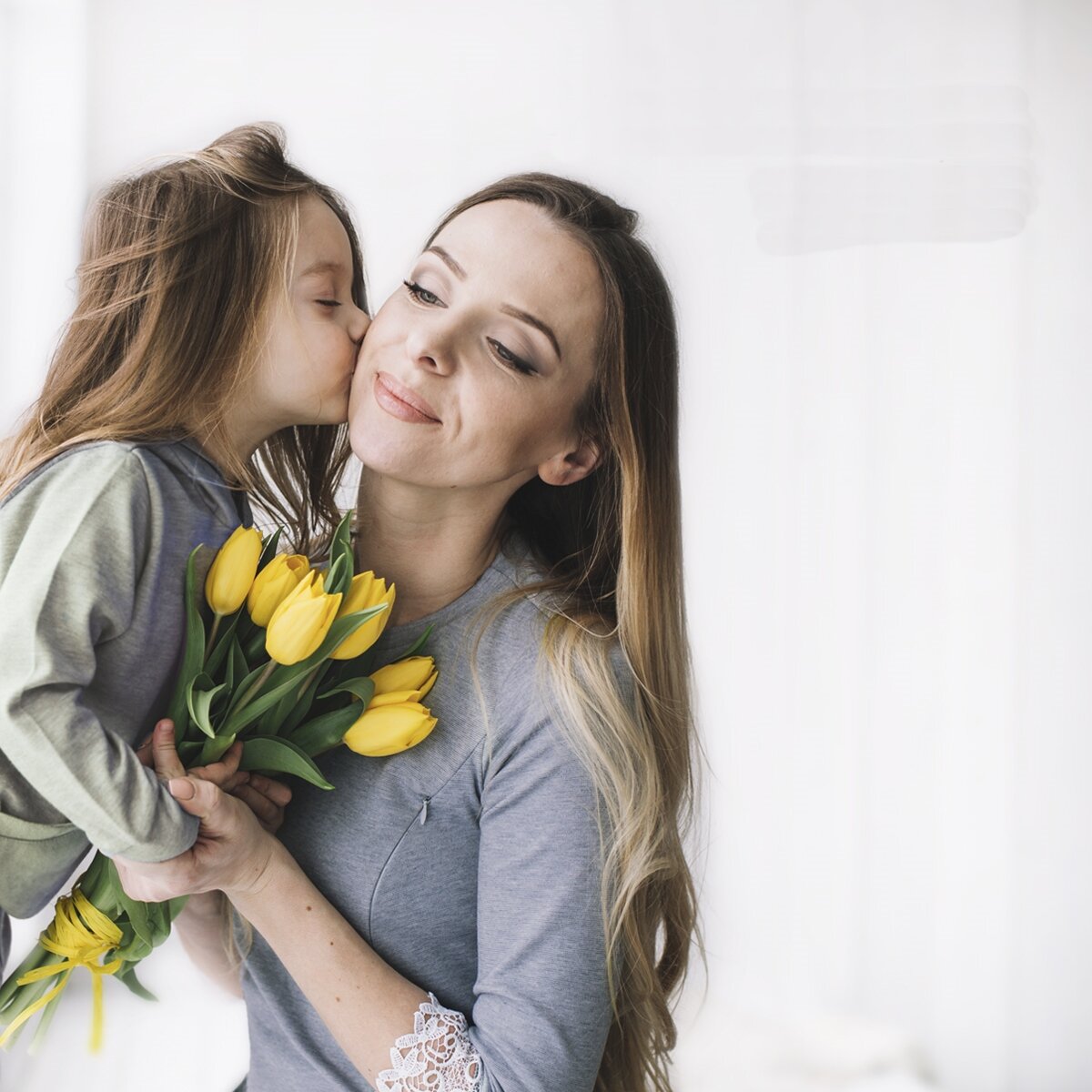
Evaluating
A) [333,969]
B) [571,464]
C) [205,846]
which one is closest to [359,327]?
[571,464]

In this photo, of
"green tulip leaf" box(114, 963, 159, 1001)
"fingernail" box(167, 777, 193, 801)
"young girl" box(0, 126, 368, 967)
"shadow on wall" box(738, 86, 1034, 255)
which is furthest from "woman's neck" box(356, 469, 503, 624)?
"shadow on wall" box(738, 86, 1034, 255)

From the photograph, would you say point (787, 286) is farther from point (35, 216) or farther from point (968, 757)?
point (35, 216)

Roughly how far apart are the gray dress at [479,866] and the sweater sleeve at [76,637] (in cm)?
23

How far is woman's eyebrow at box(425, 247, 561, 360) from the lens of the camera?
111 centimetres

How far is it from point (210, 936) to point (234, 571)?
568 millimetres

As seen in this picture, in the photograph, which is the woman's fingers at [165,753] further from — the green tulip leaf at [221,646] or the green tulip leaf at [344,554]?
the green tulip leaf at [344,554]

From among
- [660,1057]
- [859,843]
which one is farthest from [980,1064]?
[660,1057]

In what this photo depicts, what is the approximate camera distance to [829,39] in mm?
1956

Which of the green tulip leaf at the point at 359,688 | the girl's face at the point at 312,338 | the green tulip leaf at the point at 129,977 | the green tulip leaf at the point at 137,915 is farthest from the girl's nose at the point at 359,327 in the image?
the green tulip leaf at the point at 129,977

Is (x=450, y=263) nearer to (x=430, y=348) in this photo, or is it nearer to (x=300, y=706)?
(x=430, y=348)

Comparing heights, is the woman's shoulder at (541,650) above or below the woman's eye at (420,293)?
below

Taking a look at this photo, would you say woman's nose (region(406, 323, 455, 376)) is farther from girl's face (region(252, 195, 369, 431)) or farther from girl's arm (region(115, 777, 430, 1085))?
girl's arm (region(115, 777, 430, 1085))

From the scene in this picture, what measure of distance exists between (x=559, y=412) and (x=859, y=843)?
4.54 ft

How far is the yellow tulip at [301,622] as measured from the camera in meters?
0.93
